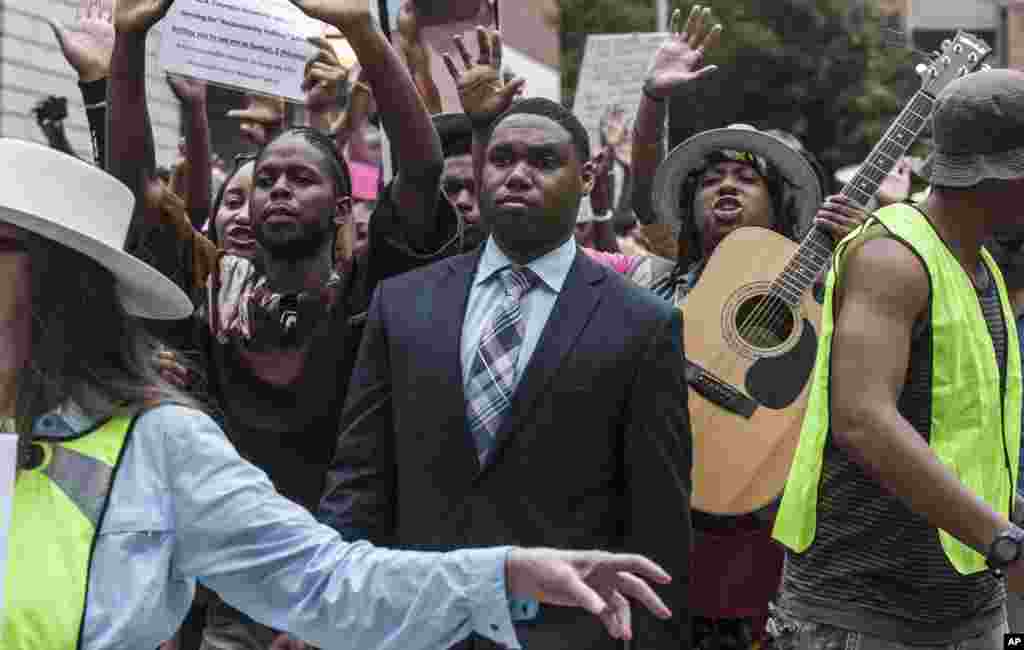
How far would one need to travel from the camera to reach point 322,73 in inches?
271

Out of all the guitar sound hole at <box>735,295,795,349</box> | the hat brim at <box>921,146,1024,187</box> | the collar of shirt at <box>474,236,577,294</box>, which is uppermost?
the hat brim at <box>921,146,1024,187</box>

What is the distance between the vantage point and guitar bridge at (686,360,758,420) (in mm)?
5723

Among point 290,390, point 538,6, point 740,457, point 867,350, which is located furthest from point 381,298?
point 538,6

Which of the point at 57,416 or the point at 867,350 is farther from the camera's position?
the point at 867,350

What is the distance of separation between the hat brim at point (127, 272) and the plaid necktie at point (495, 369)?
3.86 feet

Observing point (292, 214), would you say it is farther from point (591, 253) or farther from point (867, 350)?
point (867, 350)

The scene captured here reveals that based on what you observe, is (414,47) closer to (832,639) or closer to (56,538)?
(832,639)

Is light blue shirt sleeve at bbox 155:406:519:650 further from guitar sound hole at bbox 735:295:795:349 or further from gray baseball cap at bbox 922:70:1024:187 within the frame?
guitar sound hole at bbox 735:295:795:349

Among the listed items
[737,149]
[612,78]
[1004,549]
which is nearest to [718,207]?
[737,149]

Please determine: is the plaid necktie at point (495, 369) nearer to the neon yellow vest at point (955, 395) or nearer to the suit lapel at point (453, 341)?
the suit lapel at point (453, 341)

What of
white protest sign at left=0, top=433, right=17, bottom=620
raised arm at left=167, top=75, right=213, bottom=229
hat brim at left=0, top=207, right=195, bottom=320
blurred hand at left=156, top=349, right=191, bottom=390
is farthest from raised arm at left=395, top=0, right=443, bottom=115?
white protest sign at left=0, top=433, right=17, bottom=620

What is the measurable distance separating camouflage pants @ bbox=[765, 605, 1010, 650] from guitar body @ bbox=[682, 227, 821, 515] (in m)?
1.10

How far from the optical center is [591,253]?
19.0 ft

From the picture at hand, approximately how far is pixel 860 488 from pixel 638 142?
2668 millimetres
